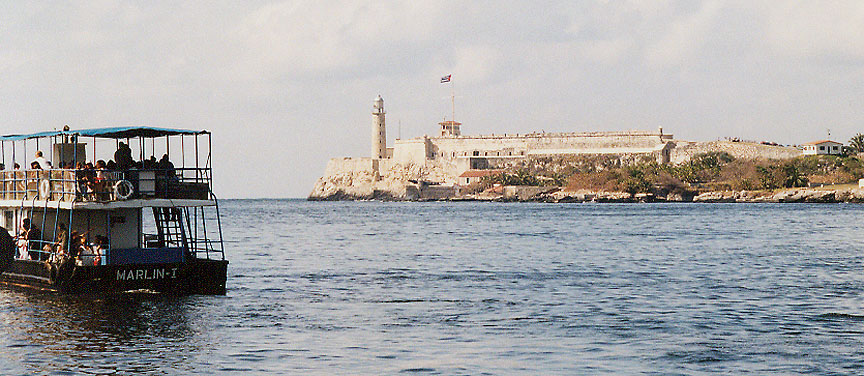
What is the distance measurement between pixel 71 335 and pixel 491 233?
161ft

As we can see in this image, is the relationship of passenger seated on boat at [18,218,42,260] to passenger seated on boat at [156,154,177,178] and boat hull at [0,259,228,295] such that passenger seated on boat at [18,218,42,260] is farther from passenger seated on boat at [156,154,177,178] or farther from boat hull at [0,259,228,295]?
passenger seated on boat at [156,154,177,178]

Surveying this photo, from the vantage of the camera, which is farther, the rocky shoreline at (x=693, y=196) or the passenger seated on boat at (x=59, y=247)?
the rocky shoreline at (x=693, y=196)

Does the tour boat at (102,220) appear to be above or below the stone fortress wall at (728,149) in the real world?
below

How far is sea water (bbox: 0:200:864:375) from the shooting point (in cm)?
1980

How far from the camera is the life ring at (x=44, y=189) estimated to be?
27.5m

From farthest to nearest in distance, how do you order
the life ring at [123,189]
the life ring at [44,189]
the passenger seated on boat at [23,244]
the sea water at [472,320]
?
the passenger seated on boat at [23,244] < the life ring at [44,189] < the life ring at [123,189] < the sea water at [472,320]

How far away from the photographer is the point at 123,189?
26469 mm

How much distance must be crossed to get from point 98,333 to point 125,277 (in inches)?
146

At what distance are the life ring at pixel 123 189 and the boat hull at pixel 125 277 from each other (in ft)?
5.59

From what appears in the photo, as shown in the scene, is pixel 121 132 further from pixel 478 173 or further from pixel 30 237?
pixel 478 173

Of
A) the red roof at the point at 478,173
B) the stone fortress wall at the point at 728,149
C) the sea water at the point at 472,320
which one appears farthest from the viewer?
the red roof at the point at 478,173

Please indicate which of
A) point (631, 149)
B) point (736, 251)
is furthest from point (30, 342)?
point (631, 149)

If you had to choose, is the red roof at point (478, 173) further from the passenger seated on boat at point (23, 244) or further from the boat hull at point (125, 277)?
the boat hull at point (125, 277)

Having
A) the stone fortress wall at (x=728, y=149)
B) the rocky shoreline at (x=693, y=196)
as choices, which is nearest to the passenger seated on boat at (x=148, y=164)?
the rocky shoreline at (x=693, y=196)
